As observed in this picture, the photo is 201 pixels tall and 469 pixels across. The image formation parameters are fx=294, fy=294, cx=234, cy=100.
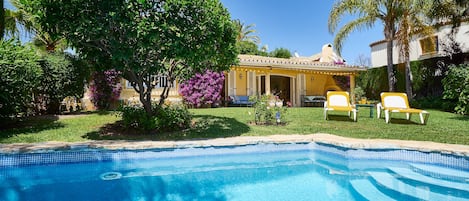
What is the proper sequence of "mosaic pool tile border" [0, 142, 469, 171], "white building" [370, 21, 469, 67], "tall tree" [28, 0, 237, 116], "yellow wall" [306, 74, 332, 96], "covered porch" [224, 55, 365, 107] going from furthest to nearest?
"yellow wall" [306, 74, 332, 96] → "white building" [370, 21, 469, 67] → "covered porch" [224, 55, 365, 107] → "tall tree" [28, 0, 237, 116] → "mosaic pool tile border" [0, 142, 469, 171]

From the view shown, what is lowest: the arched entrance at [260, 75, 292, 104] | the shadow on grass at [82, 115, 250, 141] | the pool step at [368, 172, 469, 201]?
the pool step at [368, 172, 469, 201]

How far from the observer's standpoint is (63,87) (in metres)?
17.0

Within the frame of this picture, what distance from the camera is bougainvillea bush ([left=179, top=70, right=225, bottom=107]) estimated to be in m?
23.5

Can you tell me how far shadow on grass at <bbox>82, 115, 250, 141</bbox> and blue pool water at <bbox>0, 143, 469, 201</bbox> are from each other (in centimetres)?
188

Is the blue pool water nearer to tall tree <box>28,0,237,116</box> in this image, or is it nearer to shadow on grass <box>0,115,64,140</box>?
tall tree <box>28,0,237,116</box>

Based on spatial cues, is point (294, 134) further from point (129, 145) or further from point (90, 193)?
point (90, 193)

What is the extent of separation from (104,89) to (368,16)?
73.0 ft

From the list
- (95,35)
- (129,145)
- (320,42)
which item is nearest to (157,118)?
(129,145)

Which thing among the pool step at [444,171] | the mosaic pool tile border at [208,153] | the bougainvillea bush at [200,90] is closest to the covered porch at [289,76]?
the bougainvillea bush at [200,90]

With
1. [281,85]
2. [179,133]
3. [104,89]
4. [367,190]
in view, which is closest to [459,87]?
[367,190]

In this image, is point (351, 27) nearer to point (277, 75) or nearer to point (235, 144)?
point (277, 75)

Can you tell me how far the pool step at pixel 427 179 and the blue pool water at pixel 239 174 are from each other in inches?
0.9

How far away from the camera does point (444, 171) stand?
8211 millimetres

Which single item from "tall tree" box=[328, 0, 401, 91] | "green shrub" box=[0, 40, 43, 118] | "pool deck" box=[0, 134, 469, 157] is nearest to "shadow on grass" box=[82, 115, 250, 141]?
"pool deck" box=[0, 134, 469, 157]
